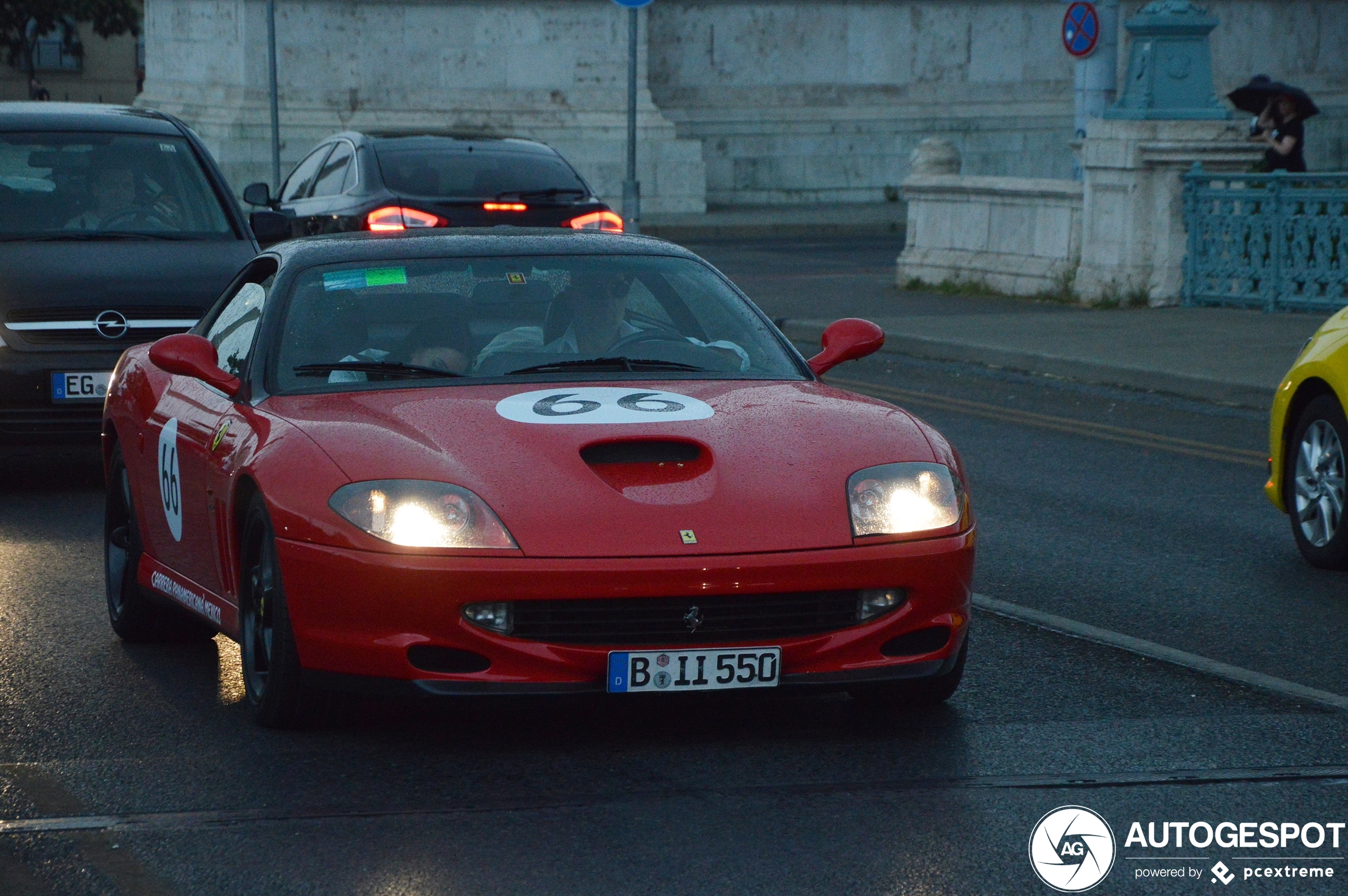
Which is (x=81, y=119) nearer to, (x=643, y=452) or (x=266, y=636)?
(x=266, y=636)

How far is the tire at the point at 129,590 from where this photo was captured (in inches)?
272

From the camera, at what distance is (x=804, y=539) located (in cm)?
532

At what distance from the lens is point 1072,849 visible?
4656 millimetres

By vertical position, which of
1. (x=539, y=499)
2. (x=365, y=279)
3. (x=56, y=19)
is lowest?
(x=539, y=499)

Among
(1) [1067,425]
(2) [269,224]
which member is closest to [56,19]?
(2) [269,224]

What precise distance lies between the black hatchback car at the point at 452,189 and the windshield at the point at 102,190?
4771mm

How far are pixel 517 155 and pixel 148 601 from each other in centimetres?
1083

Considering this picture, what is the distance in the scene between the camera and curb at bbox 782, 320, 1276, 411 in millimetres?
13945

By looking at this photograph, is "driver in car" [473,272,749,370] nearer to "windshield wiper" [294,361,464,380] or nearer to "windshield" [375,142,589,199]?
"windshield wiper" [294,361,464,380]

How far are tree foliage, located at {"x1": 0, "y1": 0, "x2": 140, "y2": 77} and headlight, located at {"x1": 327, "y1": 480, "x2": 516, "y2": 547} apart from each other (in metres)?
65.9

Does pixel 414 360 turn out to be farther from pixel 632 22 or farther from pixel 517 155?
pixel 632 22

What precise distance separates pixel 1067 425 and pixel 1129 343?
3791 mm

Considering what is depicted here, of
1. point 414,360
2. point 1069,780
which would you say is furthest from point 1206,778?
point 414,360

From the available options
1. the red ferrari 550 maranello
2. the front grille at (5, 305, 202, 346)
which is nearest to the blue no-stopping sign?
the front grille at (5, 305, 202, 346)
